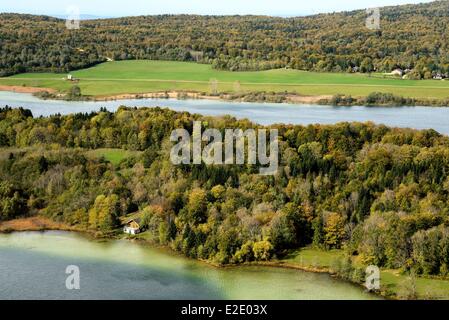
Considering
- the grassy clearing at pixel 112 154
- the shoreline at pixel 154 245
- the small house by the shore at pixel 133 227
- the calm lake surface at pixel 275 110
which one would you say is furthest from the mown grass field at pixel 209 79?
the small house by the shore at pixel 133 227

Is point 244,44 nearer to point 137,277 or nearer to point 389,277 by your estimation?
point 137,277

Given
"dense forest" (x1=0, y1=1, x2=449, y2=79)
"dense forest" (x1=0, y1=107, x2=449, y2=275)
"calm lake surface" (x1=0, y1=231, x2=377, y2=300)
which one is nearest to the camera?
"calm lake surface" (x1=0, y1=231, x2=377, y2=300)

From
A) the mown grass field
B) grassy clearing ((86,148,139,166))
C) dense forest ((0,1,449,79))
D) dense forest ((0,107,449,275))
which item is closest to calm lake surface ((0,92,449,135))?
the mown grass field

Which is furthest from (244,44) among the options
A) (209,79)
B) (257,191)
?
(257,191)

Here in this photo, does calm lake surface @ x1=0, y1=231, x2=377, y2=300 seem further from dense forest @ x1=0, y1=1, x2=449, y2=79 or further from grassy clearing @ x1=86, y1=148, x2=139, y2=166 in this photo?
dense forest @ x1=0, y1=1, x2=449, y2=79

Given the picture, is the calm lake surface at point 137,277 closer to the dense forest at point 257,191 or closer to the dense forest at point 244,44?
the dense forest at point 257,191

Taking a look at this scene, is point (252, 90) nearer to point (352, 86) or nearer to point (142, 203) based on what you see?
point (352, 86)
